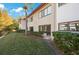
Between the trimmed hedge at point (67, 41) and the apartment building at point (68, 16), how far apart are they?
227 millimetres

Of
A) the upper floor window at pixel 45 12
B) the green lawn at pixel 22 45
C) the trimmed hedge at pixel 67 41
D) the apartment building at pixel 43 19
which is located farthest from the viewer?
the upper floor window at pixel 45 12

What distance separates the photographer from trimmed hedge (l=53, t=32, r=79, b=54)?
16.6 feet

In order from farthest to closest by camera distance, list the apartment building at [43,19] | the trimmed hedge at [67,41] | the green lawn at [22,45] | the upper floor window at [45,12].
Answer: the upper floor window at [45,12] → the apartment building at [43,19] → the green lawn at [22,45] → the trimmed hedge at [67,41]

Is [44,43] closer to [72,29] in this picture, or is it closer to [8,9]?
[72,29]

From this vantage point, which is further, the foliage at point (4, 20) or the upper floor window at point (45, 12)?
the upper floor window at point (45, 12)

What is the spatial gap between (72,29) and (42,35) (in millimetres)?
748

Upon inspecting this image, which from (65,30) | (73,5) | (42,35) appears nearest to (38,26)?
(42,35)

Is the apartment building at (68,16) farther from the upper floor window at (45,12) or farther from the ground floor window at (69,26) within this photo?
the upper floor window at (45,12)

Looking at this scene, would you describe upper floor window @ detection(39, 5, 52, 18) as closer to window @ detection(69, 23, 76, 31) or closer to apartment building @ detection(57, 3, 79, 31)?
apartment building @ detection(57, 3, 79, 31)

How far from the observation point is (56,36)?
5.36 metres

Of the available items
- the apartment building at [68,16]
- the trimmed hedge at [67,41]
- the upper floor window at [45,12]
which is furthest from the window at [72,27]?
the upper floor window at [45,12]

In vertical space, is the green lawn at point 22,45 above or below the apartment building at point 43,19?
below

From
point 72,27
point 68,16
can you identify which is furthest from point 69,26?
point 68,16

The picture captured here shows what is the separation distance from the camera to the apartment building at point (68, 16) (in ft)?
17.3
